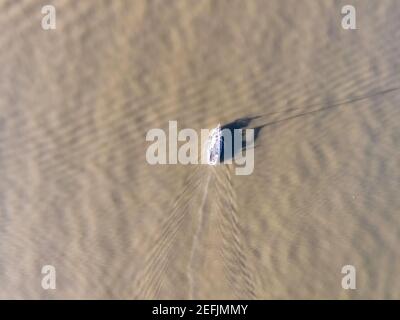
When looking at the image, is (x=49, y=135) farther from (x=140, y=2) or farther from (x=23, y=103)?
(x=140, y=2)

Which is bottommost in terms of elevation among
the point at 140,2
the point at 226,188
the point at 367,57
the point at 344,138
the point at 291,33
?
the point at 226,188

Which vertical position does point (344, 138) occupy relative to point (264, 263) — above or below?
above

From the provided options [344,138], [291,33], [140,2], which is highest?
[140,2]

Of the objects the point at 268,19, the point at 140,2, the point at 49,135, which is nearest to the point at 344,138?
the point at 268,19

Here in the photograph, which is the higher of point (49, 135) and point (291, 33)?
point (291, 33)
